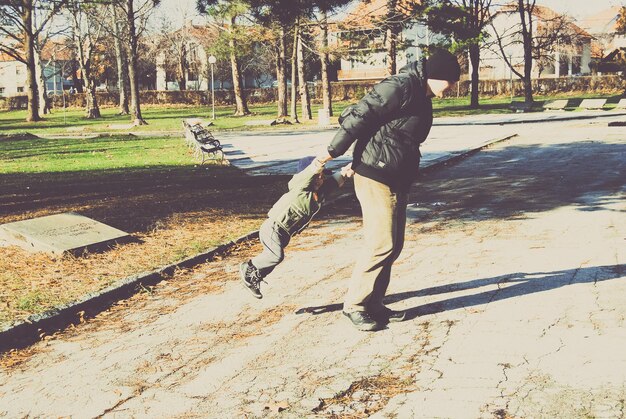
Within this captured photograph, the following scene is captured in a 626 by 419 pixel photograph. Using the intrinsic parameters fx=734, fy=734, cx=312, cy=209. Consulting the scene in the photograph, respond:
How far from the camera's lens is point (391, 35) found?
114 ft

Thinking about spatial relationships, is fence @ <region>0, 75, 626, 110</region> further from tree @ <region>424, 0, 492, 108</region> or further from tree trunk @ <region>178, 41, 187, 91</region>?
tree @ <region>424, 0, 492, 108</region>

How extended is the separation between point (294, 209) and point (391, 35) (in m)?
30.9

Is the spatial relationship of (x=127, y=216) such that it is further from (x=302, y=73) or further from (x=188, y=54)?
(x=188, y=54)

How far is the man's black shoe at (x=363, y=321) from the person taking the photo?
5.02 m

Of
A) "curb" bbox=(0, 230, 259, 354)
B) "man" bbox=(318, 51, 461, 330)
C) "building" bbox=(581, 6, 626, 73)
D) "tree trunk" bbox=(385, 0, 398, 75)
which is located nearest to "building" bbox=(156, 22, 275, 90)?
"building" bbox=(581, 6, 626, 73)

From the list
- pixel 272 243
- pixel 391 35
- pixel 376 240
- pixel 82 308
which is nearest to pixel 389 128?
pixel 376 240

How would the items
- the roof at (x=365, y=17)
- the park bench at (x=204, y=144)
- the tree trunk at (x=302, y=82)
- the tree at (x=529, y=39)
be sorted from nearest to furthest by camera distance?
1. the park bench at (x=204, y=144)
2. the roof at (x=365, y=17)
3. the tree trunk at (x=302, y=82)
4. the tree at (x=529, y=39)

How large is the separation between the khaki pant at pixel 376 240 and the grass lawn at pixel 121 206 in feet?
8.14

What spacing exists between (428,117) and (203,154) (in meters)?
13.2

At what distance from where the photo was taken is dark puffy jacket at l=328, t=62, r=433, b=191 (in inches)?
185

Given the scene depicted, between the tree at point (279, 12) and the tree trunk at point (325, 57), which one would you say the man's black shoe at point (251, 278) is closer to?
the tree at point (279, 12)

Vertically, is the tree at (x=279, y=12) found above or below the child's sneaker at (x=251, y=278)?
above

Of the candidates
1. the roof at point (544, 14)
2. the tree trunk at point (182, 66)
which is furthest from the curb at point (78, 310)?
the tree trunk at point (182, 66)

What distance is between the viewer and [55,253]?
745cm
